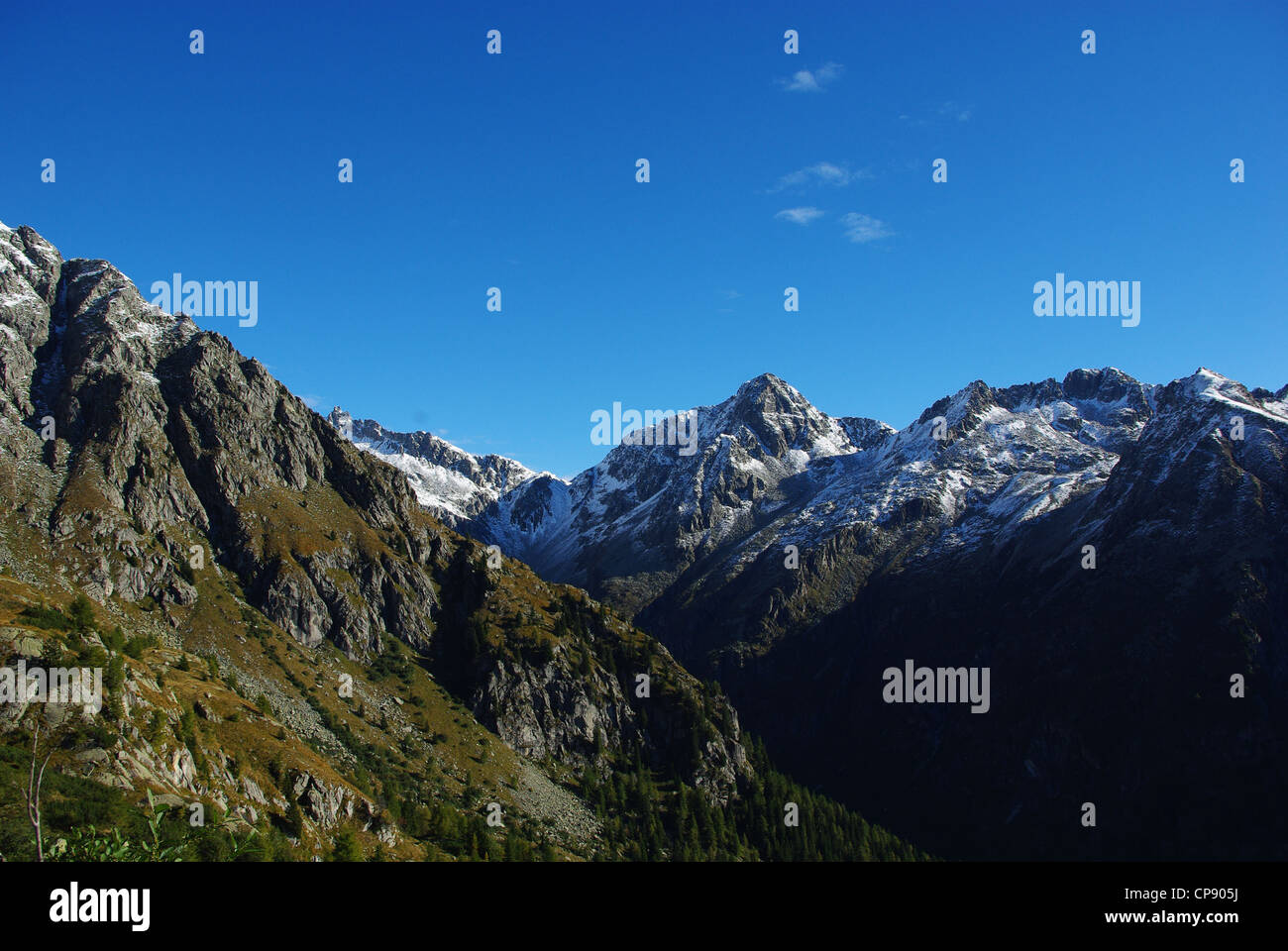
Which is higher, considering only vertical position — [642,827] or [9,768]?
[9,768]

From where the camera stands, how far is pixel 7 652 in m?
92.0

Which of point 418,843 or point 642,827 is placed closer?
point 418,843

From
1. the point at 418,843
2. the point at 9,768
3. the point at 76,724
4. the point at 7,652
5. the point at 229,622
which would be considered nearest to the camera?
the point at 9,768

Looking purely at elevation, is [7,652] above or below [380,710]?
above

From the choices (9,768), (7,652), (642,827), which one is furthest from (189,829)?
(642,827)
